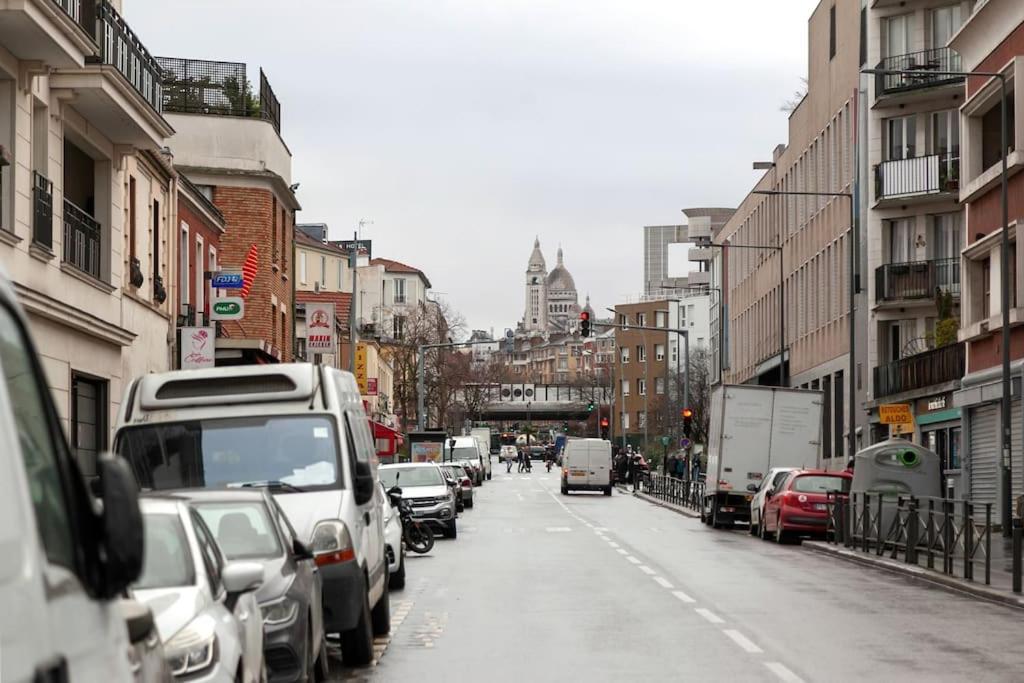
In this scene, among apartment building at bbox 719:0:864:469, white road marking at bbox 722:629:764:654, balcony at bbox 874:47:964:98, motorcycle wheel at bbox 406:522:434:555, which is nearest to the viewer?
white road marking at bbox 722:629:764:654

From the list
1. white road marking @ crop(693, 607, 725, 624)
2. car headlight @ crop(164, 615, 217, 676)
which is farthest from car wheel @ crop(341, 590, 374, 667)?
car headlight @ crop(164, 615, 217, 676)

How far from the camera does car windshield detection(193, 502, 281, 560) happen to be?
11188 millimetres

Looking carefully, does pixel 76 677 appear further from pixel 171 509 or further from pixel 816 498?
pixel 816 498

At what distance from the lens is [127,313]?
101ft

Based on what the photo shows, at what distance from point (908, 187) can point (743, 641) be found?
40708 millimetres

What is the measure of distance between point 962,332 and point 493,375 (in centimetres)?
12000

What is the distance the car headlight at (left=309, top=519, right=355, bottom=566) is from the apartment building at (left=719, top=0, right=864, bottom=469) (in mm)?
41506

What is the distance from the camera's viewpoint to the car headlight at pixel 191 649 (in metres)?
7.87

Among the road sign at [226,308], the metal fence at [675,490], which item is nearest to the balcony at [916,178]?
the metal fence at [675,490]

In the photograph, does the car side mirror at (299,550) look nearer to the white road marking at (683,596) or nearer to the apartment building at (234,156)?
the white road marking at (683,596)

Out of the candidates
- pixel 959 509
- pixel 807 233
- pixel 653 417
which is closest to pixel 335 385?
pixel 959 509

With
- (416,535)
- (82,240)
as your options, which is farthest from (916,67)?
(82,240)

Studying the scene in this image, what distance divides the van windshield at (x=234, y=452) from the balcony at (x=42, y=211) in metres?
10.3

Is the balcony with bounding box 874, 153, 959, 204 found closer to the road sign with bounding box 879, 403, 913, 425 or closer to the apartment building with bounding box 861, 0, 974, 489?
the apartment building with bounding box 861, 0, 974, 489
